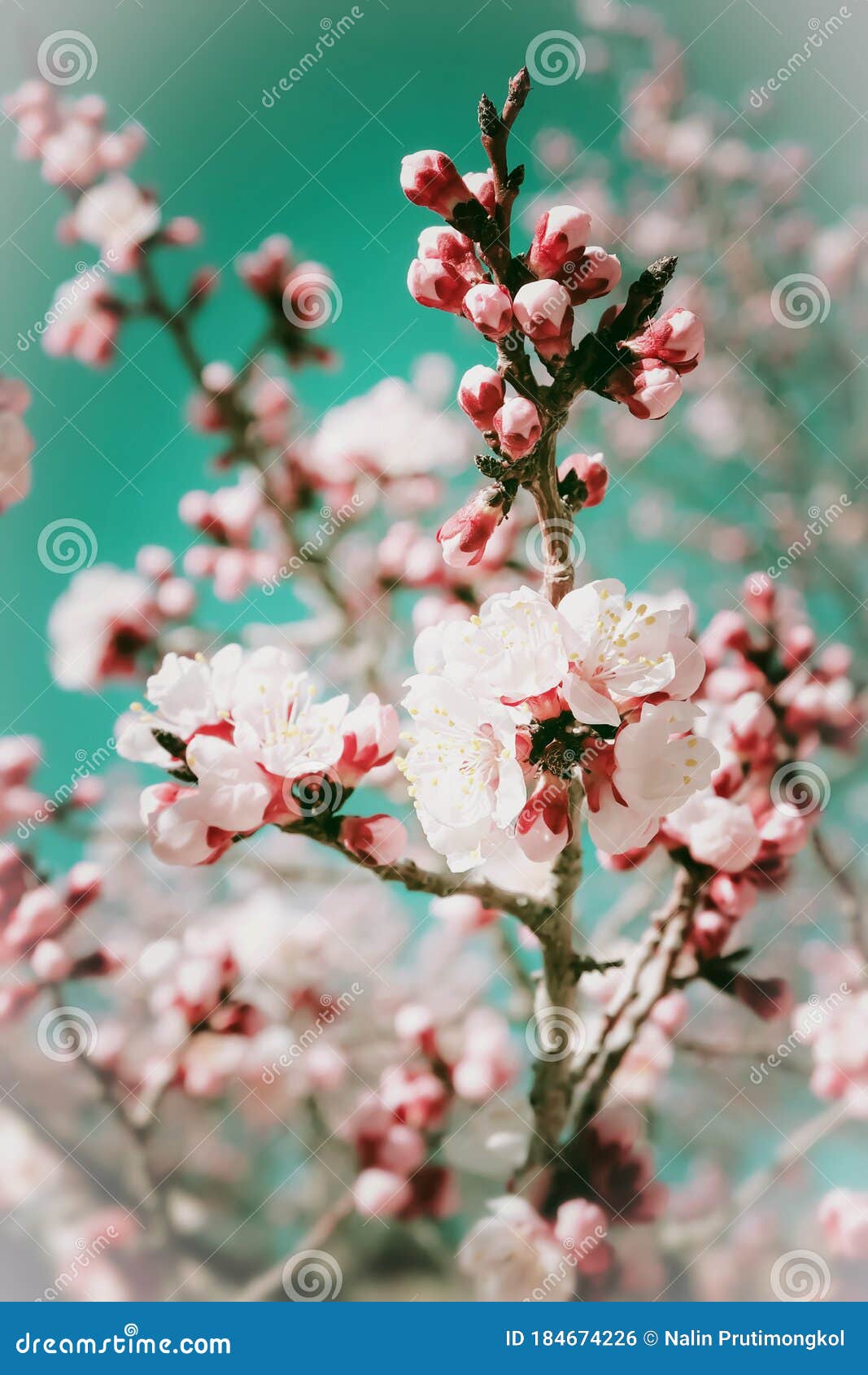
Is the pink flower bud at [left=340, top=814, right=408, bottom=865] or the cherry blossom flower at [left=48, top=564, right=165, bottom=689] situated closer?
the pink flower bud at [left=340, top=814, right=408, bottom=865]

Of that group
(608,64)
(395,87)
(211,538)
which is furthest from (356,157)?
(211,538)

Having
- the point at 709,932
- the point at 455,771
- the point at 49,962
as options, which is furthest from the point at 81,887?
the point at 709,932

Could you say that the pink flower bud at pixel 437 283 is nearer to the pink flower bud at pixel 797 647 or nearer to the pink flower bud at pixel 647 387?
the pink flower bud at pixel 647 387

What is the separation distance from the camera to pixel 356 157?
Result: 1326mm

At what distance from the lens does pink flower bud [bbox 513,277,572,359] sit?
69 cm

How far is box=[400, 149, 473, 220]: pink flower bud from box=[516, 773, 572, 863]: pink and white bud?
19.1 inches

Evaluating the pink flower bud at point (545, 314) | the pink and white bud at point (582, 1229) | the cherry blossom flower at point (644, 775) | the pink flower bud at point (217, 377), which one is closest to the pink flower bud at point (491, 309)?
the pink flower bud at point (545, 314)

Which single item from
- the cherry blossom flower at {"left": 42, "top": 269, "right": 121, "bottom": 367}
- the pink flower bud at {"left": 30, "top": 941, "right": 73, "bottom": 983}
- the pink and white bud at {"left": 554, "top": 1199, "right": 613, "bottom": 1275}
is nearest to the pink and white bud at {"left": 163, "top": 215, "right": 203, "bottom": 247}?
the cherry blossom flower at {"left": 42, "top": 269, "right": 121, "bottom": 367}

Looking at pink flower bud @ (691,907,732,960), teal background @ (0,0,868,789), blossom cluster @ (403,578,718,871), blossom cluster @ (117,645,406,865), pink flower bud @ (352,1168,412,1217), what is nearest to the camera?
blossom cluster @ (403,578,718,871)

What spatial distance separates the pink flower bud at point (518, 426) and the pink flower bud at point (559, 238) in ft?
0.39

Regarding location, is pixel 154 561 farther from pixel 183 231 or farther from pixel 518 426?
pixel 518 426

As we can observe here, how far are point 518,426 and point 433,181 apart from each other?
227 millimetres

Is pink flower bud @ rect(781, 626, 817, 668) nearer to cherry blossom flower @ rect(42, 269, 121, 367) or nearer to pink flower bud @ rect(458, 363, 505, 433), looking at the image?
pink flower bud @ rect(458, 363, 505, 433)

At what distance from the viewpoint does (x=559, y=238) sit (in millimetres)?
708
